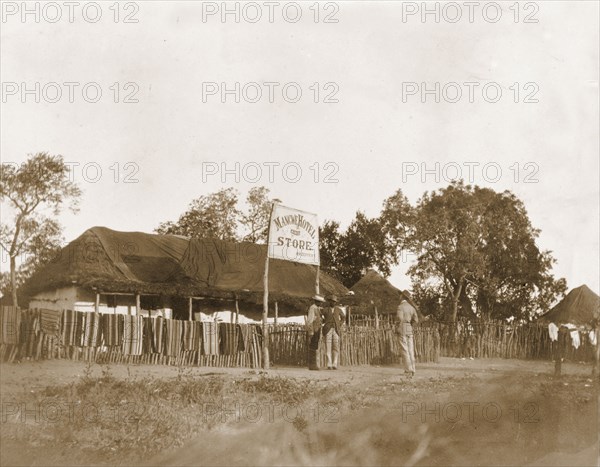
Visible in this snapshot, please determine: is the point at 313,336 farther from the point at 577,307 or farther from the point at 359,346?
the point at 577,307

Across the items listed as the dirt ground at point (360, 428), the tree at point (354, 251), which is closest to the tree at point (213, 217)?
the tree at point (354, 251)

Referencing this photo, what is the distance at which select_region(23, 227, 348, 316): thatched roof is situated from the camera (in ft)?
65.2

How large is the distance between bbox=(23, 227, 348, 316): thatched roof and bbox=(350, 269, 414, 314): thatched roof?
23.0ft

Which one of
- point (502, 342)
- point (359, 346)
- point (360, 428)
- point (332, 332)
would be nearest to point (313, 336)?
point (332, 332)

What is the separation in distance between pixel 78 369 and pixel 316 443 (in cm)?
677

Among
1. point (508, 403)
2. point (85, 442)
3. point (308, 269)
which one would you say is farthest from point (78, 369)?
point (308, 269)

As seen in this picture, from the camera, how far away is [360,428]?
816 centimetres

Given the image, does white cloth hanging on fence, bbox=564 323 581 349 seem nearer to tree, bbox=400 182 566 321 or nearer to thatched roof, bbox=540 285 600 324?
thatched roof, bbox=540 285 600 324

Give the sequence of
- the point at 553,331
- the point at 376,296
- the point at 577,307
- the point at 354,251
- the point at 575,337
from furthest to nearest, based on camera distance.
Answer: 1. the point at 354,251
2. the point at 376,296
3. the point at 577,307
4. the point at 553,331
5. the point at 575,337

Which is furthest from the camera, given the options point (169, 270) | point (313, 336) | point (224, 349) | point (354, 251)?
point (354, 251)

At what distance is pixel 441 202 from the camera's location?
111 ft

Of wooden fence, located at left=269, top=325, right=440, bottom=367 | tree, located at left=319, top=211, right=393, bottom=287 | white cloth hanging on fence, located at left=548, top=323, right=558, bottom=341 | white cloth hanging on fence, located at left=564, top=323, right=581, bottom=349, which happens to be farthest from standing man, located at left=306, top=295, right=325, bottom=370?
tree, located at left=319, top=211, right=393, bottom=287

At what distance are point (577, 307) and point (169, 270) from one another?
1890cm

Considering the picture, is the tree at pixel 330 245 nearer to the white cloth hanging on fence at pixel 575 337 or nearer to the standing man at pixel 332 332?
the white cloth hanging on fence at pixel 575 337
